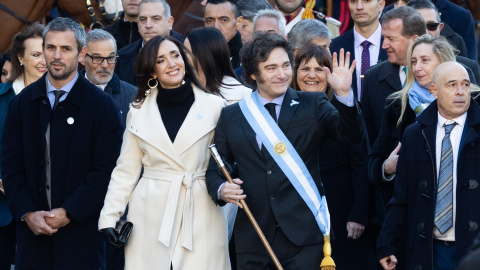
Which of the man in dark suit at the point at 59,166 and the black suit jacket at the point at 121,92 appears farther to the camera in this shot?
the black suit jacket at the point at 121,92

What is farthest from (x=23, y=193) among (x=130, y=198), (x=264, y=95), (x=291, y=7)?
(x=291, y=7)

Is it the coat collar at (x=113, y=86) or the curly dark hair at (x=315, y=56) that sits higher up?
the curly dark hair at (x=315, y=56)

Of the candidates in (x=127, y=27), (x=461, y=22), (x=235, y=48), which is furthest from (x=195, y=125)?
(x=461, y=22)

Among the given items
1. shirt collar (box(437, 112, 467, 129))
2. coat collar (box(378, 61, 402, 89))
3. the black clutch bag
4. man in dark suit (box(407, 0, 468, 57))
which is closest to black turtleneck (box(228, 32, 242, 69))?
man in dark suit (box(407, 0, 468, 57))

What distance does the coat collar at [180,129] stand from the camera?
7199mm

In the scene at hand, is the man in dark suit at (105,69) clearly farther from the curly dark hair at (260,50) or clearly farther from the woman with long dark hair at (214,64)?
A: the curly dark hair at (260,50)

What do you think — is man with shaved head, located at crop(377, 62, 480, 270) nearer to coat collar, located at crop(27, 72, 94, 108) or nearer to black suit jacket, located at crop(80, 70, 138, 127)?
coat collar, located at crop(27, 72, 94, 108)

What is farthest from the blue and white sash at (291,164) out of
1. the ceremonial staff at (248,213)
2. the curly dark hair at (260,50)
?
the curly dark hair at (260,50)

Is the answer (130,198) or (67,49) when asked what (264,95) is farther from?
(67,49)

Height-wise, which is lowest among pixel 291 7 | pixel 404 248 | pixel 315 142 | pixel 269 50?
pixel 404 248

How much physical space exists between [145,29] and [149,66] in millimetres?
3128

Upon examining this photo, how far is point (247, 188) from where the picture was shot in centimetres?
689

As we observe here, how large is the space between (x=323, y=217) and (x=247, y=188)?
1.73 feet

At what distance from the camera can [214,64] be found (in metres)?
8.33
